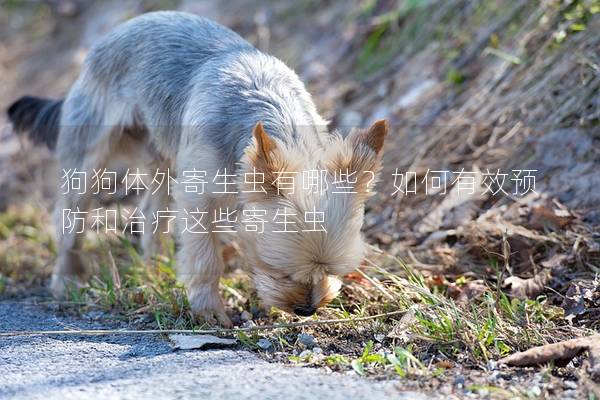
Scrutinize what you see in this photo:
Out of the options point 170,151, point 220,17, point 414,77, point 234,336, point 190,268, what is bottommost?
point 234,336

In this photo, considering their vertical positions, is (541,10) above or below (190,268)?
above

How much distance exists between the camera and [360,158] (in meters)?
4.23

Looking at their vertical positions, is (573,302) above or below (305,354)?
above

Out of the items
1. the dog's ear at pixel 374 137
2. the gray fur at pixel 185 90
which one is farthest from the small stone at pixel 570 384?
the gray fur at pixel 185 90

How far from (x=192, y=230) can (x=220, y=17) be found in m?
5.78

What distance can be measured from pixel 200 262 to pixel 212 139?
28.6 inches

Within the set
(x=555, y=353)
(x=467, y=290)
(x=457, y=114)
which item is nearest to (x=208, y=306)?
(x=467, y=290)

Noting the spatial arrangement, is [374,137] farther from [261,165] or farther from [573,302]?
[573,302]

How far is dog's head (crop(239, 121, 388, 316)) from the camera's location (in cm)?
407

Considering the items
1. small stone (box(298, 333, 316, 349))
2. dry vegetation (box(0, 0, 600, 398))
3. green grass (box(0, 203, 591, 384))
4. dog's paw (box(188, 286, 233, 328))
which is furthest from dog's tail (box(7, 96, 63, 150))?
small stone (box(298, 333, 316, 349))

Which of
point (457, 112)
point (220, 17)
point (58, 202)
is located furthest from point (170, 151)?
point (220, 17)

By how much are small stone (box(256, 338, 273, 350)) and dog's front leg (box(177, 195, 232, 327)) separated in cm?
42

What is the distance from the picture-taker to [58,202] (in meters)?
6.20

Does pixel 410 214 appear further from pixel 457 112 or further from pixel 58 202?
pixel 58 202
